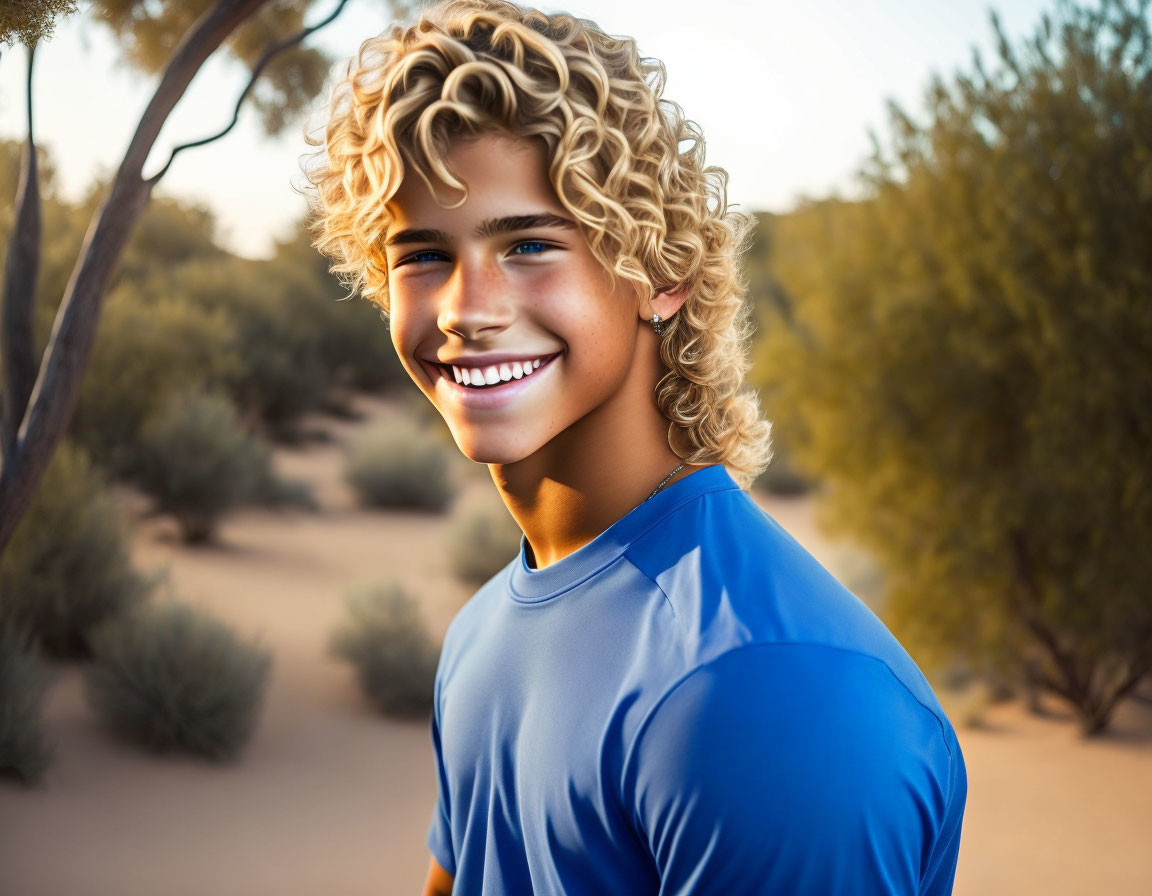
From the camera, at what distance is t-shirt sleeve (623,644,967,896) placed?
3.65 ft

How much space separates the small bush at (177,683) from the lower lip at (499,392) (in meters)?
4.54

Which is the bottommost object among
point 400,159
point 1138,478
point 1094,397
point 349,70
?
point 1138,478

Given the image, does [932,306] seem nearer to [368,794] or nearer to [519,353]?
[368,794]

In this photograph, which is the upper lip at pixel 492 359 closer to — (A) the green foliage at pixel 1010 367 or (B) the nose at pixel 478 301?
(B) the nose at pixel 478 301

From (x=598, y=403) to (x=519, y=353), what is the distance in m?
0.17

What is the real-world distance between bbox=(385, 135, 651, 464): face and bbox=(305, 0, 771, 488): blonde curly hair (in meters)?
0.03

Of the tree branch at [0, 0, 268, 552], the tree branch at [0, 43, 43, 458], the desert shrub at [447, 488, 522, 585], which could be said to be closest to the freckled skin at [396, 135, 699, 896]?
the tree branch at [0, 0, 268, 552]

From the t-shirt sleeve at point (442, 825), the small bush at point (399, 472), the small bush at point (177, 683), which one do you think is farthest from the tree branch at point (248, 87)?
the small bush at point (399, 472)

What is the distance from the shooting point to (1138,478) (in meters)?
5.97

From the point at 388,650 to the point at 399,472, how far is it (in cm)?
561

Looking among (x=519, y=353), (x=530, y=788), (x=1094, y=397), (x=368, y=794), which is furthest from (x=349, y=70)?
(x=1094, y=397)

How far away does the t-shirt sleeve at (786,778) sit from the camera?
1113 mm

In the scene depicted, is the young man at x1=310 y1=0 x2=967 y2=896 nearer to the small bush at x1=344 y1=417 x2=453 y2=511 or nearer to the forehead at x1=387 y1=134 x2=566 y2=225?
the forehead at x1=387 y1=134 x2=566 y2=225

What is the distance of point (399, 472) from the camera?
12.1 meters
